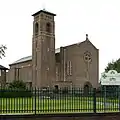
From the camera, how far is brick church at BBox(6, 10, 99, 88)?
73.7 metres

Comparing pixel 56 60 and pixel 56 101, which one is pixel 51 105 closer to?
pixel 56 101

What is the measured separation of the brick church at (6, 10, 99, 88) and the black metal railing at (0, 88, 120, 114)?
56689mm

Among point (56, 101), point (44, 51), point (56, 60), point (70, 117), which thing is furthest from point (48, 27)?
point (70, 117)

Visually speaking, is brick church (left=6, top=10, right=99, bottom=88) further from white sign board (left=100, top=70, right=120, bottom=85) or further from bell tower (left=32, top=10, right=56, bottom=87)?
white sign board (left=100, top=70, right=120, bottom=85)

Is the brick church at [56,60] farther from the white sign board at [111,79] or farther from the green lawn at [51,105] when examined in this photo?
the green lawn at [51,105]

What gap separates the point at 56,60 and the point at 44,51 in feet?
16.7

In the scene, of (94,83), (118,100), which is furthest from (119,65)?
(118,100)

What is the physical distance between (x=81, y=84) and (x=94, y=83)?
4329mm

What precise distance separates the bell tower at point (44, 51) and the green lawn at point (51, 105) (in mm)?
57367

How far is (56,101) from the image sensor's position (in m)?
14.8

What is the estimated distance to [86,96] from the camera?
1505cm

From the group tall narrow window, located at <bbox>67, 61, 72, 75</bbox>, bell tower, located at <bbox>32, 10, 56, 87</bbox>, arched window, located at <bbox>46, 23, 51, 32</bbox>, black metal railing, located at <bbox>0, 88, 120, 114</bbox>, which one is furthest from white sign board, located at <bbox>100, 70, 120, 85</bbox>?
arched window, located at <bbox>46, 23, 51, 32</bbox>

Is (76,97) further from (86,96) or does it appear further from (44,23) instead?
(44,23)

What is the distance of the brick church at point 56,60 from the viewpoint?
73.7 meters
